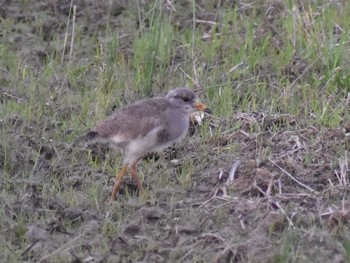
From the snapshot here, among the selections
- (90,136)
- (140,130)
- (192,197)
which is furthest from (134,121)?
(192,197)

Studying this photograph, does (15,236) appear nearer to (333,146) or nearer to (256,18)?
(333,146)

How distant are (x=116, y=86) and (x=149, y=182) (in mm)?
1645

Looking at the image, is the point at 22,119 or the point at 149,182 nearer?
the point at 149,182

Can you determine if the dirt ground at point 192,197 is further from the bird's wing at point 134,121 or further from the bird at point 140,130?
the bird's wing at point 134,121

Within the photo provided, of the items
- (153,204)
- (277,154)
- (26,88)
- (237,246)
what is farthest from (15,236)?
(26,88)

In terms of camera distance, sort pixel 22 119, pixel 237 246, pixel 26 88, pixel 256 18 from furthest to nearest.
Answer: pixel 256 18
pixel 26 88
pixel 22 119
pixel 237 246

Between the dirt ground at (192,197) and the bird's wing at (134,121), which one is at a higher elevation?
the bird's wing at (134,121)

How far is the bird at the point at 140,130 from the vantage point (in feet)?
21.6

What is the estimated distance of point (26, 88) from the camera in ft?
27.6

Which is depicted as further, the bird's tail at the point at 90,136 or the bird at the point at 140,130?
the bird's tail at the point at 90,136

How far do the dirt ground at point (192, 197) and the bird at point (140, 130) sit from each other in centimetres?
25

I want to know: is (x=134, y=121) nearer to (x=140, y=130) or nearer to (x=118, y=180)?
(x=140, y=130)

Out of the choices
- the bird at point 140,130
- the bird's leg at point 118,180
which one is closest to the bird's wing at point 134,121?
the bird at point 140,130

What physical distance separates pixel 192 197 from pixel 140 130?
554mm
